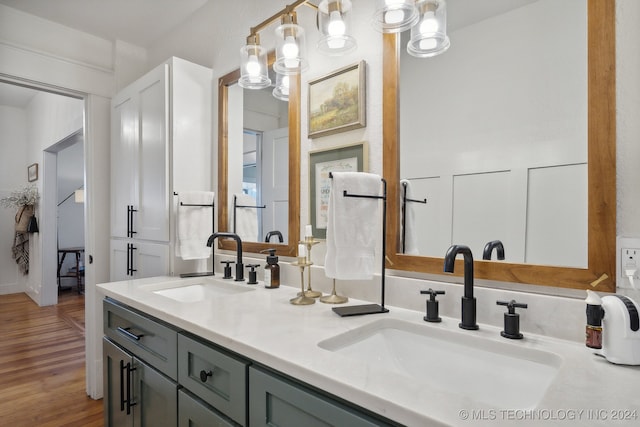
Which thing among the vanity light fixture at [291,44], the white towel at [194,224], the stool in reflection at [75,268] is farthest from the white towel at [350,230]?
the stool in reflection at [75,268]

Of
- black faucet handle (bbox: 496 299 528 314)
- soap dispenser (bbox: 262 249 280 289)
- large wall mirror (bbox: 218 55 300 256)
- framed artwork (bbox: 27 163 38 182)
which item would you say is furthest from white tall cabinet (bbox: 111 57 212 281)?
framed artwork (bbox: 27 163 38 182)

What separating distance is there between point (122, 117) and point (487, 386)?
2647 millimetres

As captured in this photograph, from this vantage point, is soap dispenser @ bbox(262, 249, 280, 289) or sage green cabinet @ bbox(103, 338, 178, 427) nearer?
sage green cabinet @ bbox(103, 338, 178, 427)

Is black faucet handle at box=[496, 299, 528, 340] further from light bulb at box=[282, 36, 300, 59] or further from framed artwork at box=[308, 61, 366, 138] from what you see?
light bulb at box=[282, 36, 300, 59]

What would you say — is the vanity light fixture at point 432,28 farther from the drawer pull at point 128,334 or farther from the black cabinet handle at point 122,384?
the black cabinet handle at point 122,384

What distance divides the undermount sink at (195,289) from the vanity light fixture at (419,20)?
128 centimetres

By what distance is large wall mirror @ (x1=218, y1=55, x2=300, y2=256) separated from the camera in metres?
1.70

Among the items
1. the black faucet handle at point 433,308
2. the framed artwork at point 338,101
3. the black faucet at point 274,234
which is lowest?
the black faucet handle at point 433,308

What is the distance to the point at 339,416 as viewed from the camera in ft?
2.31

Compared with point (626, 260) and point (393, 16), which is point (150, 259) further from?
point (626, 260)

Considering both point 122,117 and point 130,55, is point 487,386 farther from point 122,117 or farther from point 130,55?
point 130,55

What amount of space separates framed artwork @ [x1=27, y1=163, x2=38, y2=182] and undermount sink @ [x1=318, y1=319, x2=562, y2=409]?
589 centimetres

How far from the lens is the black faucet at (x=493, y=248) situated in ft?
3.47

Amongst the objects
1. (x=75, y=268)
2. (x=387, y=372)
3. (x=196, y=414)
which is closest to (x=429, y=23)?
(x=387, y=372)
